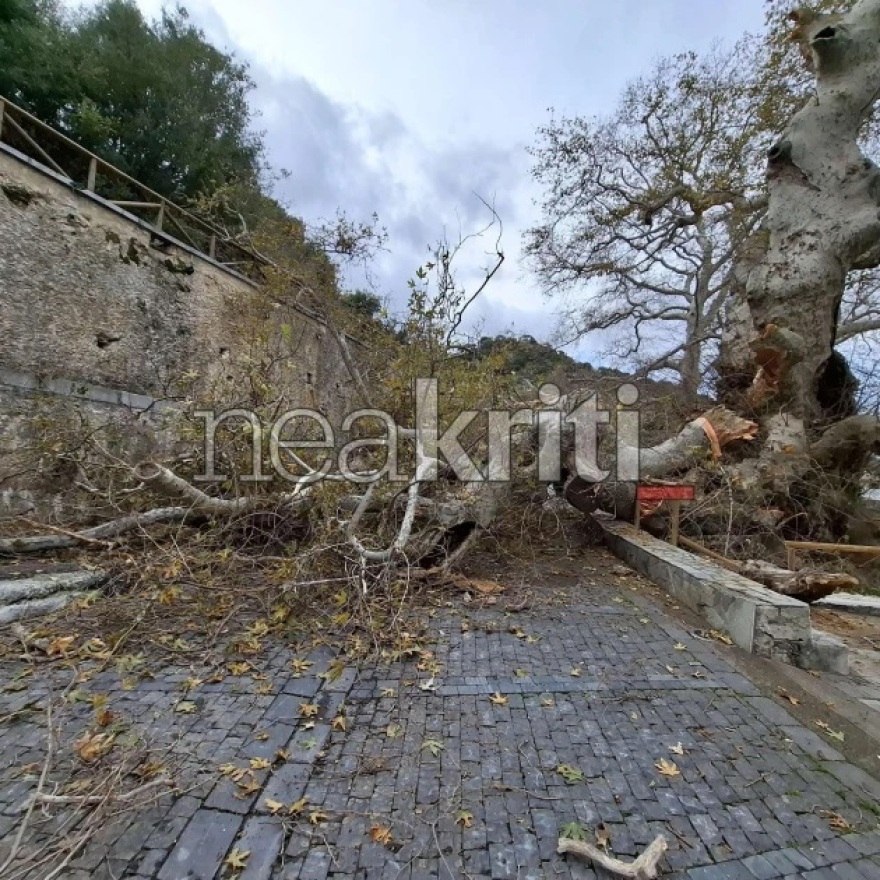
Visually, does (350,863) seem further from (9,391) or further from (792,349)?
(792,349)

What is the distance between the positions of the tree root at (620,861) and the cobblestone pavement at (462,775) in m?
0.05

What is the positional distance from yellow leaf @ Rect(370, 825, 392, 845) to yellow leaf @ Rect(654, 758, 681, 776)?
108 centimetres

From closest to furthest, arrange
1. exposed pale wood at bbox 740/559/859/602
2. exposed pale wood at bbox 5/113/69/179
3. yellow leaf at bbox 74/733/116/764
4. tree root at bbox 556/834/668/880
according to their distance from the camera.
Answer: tree root at bbox 556/834/668/880 < yellow leaf at bbox 74/733/116/764 < exposed pale wood at bbox 740/559/859/602 < exposed pale wood at bbox 5/113/69/179

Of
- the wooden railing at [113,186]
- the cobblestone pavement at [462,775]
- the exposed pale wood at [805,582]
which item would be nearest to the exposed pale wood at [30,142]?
the wooden railing at [113,186]

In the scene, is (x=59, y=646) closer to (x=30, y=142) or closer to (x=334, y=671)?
(x=334, y=671)

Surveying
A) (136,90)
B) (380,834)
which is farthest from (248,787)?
(136,90)

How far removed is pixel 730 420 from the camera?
5855 mm

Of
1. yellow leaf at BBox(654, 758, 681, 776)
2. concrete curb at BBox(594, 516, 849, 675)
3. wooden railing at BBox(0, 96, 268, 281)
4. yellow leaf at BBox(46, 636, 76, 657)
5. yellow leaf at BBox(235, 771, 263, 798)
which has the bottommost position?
yellow leaf at BBox(235, 771, 263, 798)

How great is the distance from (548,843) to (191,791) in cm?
124

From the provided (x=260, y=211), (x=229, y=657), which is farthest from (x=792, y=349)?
(x=260, y=211)

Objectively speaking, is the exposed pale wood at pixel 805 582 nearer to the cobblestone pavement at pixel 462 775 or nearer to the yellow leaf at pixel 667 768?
the cobblestone pavement at pixel 462 775

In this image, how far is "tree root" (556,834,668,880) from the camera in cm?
138

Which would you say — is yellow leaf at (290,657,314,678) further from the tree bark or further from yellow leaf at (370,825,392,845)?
the tree bark

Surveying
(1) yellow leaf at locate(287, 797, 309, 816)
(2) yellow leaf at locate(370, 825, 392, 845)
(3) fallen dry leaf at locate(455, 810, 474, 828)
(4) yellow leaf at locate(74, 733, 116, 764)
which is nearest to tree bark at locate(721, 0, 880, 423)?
(3) fallen dry leaf at locate(455, 810, 474, 828)
